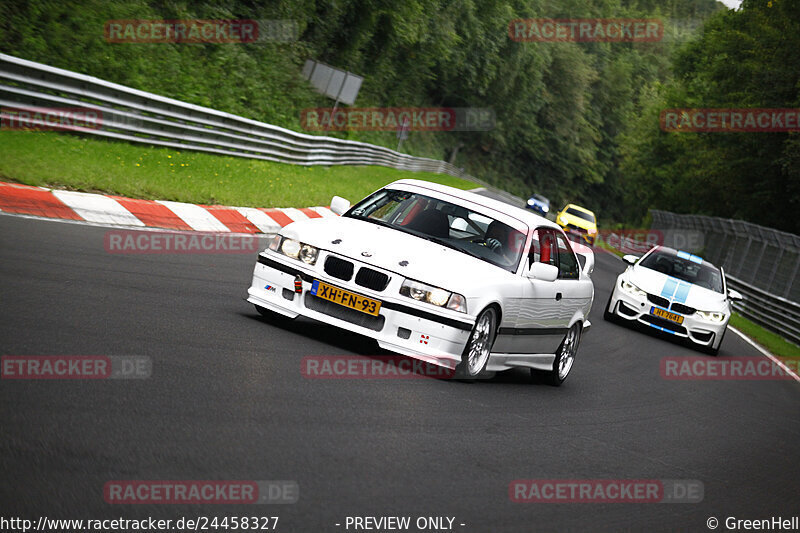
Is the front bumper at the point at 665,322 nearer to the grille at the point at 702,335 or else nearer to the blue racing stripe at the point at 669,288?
the grille at the point at 702,335

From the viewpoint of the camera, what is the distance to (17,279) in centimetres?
741

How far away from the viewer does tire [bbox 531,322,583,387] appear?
9.47m

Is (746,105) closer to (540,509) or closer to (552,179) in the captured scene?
(540,509)

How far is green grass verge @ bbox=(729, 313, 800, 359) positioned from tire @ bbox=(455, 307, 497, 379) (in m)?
12.6

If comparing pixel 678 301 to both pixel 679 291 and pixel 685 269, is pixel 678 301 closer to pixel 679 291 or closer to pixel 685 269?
pixel 679 291

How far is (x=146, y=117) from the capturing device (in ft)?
59.0

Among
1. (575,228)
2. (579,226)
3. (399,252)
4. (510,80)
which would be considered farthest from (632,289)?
(510,80)

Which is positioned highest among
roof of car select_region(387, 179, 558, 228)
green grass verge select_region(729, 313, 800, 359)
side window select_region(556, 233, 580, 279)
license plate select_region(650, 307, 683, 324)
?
roof of car select_region(387, 179, 558, 228)

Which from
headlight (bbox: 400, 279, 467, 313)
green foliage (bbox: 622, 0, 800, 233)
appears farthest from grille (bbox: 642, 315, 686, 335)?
green foliage (bbox: 622, 0, 800, 233)

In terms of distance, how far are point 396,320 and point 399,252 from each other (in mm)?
610

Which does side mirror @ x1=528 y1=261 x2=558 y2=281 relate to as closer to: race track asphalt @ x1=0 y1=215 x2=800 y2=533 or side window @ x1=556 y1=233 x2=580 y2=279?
side window @ x1=556 y1=233 x2=580 y2=279

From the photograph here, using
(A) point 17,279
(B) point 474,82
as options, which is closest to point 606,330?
(A) point 17,279

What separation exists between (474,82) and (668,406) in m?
62.3

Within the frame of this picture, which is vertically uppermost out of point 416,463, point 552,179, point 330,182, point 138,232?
point 416,463
